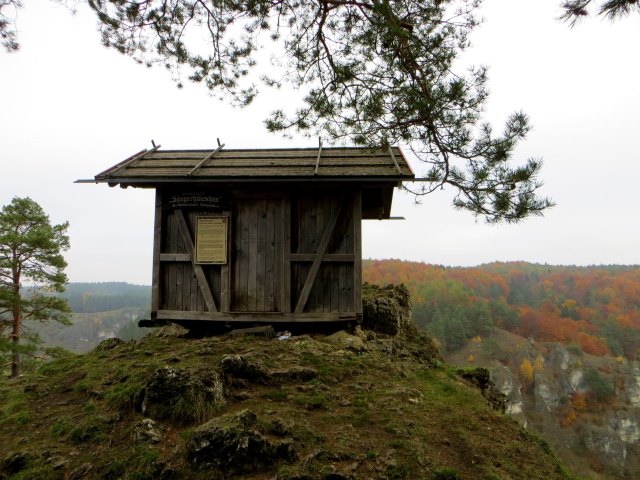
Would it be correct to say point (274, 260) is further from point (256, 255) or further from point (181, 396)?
point (181, 396)

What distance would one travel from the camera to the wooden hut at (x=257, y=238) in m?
9.00

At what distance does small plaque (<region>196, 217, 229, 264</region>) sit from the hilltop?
2.71m

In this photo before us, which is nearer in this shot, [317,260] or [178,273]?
[317,260]

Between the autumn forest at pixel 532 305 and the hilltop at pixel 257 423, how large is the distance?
62.0 m

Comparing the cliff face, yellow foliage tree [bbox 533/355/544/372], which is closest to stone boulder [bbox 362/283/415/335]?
the cliff face

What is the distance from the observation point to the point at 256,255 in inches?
364

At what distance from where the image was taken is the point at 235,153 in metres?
10.6

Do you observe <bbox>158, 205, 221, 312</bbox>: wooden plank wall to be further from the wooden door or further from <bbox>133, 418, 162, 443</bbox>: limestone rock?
<bbox>133, 418, 162, 443</bbox>: limestone rock

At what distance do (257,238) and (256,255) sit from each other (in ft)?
1.28

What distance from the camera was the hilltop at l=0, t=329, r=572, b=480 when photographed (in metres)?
3.75

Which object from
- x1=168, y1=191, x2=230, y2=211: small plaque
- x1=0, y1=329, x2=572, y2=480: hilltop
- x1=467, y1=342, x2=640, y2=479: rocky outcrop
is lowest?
x1=467, y1=342, x2=640, y2=479: rocky outcrop

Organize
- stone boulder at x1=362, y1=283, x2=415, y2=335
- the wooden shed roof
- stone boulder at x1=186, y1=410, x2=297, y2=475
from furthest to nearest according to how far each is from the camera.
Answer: stone boulder at x1=362, y1=283, x2=415, y2=335
the wooden shed roof
stone boulder at x1=186, y1=410, x2=297, y2=475

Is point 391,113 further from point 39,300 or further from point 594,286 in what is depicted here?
point 594,286

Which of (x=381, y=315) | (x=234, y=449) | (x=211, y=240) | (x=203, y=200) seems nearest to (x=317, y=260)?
(x=381, y=315)
